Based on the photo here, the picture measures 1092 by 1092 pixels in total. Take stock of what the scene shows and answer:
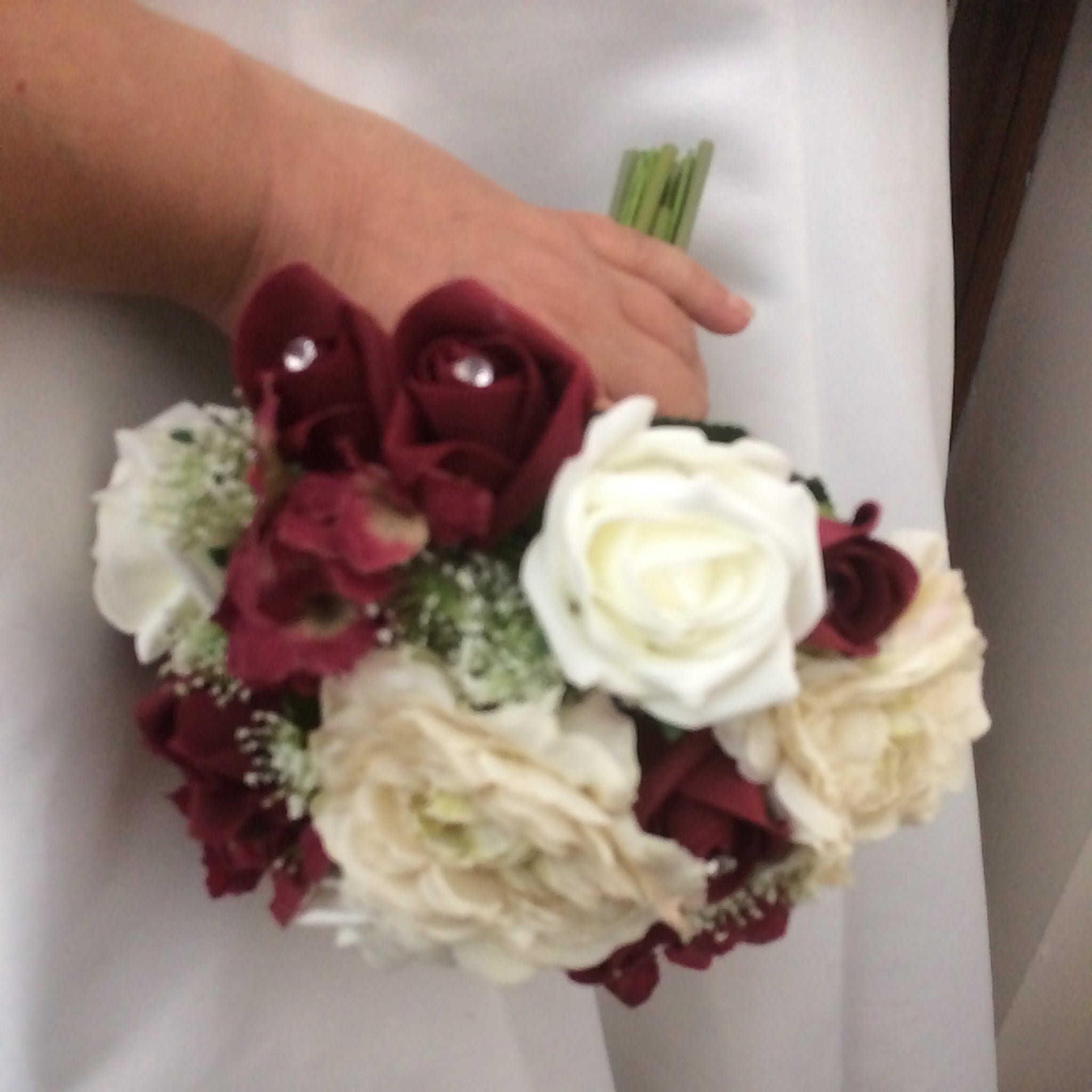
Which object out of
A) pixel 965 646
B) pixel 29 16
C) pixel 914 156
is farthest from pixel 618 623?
pixel 914 156

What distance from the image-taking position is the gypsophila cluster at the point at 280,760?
1.07 feet

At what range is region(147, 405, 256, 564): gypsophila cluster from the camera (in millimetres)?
328

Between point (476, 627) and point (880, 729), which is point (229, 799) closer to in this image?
point (476, 627)

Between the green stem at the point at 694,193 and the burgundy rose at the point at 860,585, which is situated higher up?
the green stem at the point at 694,193

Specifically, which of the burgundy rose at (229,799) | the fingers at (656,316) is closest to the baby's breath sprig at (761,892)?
the burgundy rose at (229,799)

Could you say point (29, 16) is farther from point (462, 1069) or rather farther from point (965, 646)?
point (462, 1069)

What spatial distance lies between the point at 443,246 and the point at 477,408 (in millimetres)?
173

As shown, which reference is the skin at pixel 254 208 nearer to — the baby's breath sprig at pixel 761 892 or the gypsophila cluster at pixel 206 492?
the gypsophila cluster at pixel 206 492

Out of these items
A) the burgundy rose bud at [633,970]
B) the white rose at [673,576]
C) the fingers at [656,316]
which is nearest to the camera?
the white rose at [673,576]

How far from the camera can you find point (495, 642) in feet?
1.02

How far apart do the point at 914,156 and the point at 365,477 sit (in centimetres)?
42

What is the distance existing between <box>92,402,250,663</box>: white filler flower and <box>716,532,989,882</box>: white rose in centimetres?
18

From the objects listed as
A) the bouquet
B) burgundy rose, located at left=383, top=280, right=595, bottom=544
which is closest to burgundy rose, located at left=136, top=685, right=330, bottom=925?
the bouquet

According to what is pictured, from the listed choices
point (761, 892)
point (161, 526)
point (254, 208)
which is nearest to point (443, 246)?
point (254, 208)
